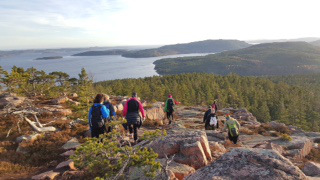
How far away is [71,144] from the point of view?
1275 centimetres

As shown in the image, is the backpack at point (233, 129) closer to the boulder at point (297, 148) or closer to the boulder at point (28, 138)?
the boulder at point (297, 148)

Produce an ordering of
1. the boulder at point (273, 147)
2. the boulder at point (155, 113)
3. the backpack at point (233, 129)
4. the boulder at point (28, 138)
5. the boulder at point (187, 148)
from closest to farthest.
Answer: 1. the boulder at point (187, 148)
2. the boulder at point (28, 138)
3. the boulder at point (273, 147)
4. the backpack at point (233, 129)
5. the boulder at point (155, 113)

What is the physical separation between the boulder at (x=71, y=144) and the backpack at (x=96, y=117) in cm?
307

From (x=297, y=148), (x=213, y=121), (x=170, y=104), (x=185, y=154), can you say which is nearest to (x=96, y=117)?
(x=185, y=154)

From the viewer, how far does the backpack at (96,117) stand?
9.88 meters

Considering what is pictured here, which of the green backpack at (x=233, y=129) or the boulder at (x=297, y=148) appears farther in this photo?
the boulder at (x=297, y=148)

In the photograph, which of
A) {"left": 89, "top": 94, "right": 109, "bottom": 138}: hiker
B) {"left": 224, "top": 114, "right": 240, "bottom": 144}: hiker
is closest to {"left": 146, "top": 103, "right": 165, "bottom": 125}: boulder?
{"left": 224, "top": 114, "right": 240, "bottom": 144}: hiker

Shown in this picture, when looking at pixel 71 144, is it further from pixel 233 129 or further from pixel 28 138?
pixel 233 129

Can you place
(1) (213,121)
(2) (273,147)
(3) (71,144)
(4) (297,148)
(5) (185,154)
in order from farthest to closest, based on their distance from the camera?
(1) (213,121) < (4) (297,148) < (2) (273,147) < (3) (71,144) < (5) (185,154)

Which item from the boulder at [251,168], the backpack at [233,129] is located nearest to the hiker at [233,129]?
the backpack at [233,129]

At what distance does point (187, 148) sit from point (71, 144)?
7246 mm

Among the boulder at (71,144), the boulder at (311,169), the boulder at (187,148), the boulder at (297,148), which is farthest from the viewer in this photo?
the boulder at (297,148)

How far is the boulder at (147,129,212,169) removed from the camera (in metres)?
8.64

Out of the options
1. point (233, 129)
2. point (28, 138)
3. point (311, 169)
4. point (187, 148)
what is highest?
point (187, 148)
